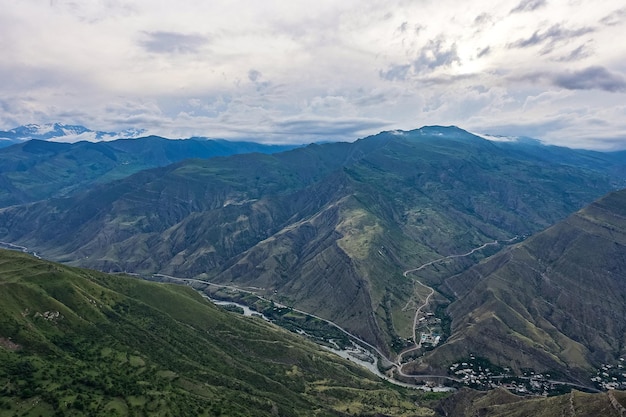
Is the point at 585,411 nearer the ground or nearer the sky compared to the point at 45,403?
nearer the ground

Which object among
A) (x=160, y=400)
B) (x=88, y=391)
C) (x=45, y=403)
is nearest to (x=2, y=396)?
(x=45, y=403)

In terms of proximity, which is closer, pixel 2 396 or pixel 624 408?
pixel 2 396

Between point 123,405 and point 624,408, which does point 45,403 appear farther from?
point 624,408

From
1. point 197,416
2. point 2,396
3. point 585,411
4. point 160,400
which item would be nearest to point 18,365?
point 2,396

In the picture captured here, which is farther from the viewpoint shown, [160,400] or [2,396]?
[160,400]

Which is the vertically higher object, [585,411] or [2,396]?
[2,396]

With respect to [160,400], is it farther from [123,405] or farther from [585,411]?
[585,411]

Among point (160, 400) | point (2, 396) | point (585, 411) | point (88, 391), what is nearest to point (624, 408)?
point (585, 411)

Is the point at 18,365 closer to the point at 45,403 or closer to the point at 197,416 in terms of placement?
the point at 45,403
